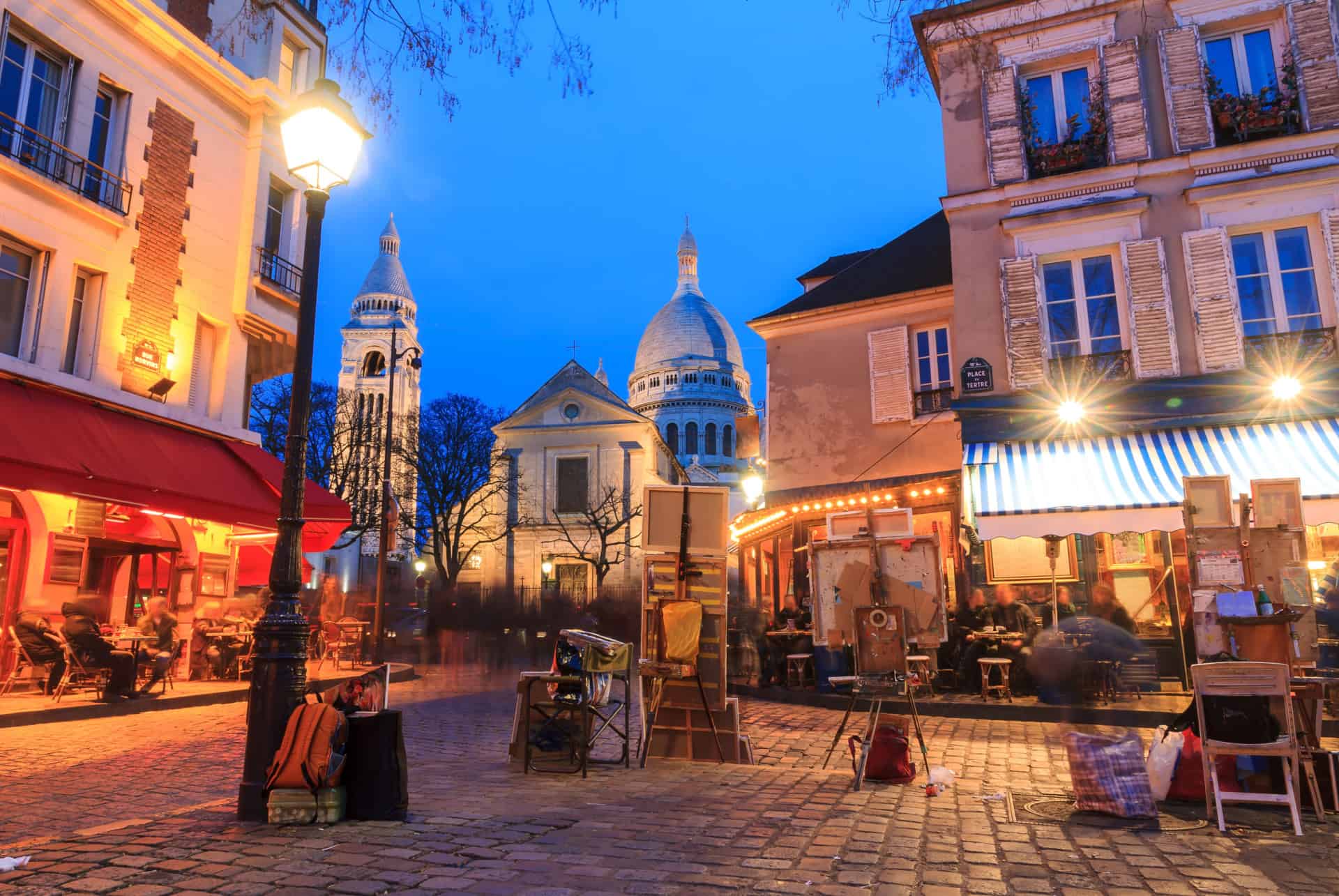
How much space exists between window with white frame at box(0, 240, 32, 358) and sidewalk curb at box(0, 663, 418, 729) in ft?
14.9

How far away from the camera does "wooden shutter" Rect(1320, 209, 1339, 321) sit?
11.2m

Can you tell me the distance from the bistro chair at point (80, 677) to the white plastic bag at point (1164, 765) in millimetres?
11033

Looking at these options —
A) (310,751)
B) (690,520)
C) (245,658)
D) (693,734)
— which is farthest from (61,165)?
(693,734)

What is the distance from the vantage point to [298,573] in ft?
16.3

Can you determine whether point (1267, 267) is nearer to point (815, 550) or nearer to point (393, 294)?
point (815, 550)

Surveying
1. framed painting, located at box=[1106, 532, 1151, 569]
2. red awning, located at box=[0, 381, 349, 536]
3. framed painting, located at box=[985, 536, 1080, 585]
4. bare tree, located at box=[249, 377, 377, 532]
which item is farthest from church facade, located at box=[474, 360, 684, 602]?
framed painting, located at box=[1106, 532, 1151, 569]

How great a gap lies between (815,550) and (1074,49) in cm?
969

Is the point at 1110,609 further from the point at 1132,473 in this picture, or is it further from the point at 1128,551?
the point at 1132,473

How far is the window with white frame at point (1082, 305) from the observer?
12.4 m

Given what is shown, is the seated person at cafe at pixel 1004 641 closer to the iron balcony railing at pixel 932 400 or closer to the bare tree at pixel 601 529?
the iron balcony railing at pixel 932 400

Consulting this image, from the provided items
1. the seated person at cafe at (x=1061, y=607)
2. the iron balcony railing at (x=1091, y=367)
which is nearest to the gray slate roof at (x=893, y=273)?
the iron balcony railing at (x=1091, y=367)

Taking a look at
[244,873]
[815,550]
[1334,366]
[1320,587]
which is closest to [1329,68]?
[1334,366]

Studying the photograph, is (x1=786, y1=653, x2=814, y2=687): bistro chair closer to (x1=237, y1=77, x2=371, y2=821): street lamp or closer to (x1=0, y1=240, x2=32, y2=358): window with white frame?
(x1=237, y1=77, x2=371, y2=821): street lamp

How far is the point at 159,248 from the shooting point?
1304 centimetres
